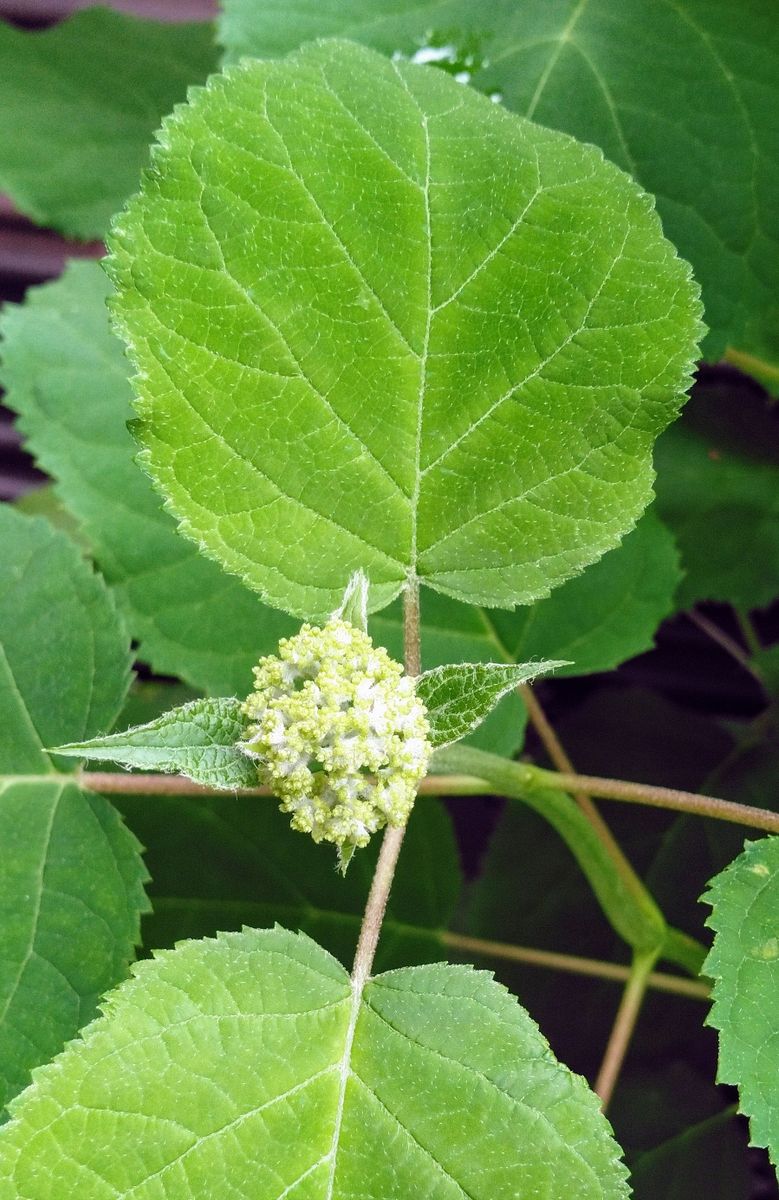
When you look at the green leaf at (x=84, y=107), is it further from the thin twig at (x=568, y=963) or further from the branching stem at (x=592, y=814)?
the thin twig at (x=568, y=963)

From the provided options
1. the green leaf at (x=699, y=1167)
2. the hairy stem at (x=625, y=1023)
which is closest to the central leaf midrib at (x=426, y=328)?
the hairy stem at (x=625, y=1023)

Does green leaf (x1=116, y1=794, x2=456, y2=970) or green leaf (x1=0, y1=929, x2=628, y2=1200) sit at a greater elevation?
green leaf (x1=0, y1=929, x2=628, y2=1200)

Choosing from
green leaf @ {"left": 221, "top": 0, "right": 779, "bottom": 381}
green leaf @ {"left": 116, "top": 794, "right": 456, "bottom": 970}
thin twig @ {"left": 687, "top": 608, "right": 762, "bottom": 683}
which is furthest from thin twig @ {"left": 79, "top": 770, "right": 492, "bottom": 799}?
thin twig @ {"left": 687, "top": 608, "right": 762, "bottom": 683}

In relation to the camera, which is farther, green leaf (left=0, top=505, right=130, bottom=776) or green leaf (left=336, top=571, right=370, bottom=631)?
green leaf (left=0, top=505, right=130, bottom=776)

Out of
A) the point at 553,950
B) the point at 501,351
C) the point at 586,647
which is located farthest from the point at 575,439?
the point at 553,950

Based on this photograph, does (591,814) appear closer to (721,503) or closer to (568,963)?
(568,963)

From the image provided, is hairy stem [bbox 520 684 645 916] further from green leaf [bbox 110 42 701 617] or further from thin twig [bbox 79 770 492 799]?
green leaf [bbox 110 42 701 617]
